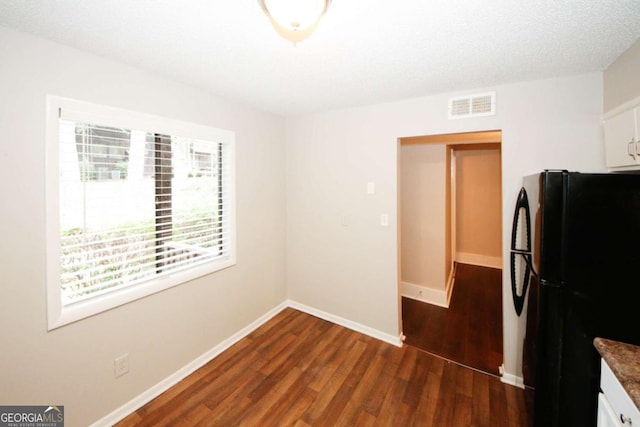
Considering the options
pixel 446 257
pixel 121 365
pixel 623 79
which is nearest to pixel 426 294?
pixel 446 257

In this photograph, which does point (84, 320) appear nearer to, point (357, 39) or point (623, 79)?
point (357, 39)

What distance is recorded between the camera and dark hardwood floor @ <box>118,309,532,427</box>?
1.80 meters

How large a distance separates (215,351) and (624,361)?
2.74 meters

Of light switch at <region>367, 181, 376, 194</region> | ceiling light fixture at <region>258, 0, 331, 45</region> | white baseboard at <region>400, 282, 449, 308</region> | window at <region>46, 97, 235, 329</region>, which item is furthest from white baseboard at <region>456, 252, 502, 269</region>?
ceiling light fixture at <region>258, 0, 331, 45</region>

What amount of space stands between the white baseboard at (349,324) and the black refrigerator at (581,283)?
1288 mm

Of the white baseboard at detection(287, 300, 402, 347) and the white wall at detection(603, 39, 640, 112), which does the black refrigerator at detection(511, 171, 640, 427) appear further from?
the white baseboard at detection(287, 300, 402, 347)

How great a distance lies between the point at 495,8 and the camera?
3.93 feet

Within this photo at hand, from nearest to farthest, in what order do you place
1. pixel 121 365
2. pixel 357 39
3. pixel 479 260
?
1. pixel 357 39
2. pixel 121 365
3. pixel 479 260

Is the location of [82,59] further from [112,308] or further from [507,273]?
[507,273]

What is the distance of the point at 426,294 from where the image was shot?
3605 mm

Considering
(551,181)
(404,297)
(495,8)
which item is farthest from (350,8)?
(404,297)

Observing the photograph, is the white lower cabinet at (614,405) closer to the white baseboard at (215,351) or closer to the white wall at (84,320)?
the white baseboard at (215,351)

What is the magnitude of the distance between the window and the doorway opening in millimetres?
2014

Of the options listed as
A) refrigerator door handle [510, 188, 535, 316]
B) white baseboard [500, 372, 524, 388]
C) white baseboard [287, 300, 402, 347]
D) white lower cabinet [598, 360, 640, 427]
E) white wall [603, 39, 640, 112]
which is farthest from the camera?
white baseboard [287, 300, 402, 347]
